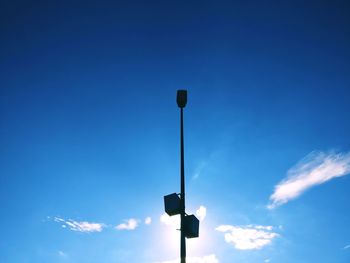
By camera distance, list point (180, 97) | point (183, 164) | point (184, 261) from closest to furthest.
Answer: point (184, 261) < point (183, 164) < point (180, 97)

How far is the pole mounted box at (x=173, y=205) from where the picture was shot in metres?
7.47

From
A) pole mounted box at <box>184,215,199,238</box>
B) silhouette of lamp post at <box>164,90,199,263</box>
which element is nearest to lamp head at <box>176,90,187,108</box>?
silhouette of lamp post at <box>164,90,199,263</box>

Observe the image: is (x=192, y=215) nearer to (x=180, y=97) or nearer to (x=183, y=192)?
(x=183, y=192)

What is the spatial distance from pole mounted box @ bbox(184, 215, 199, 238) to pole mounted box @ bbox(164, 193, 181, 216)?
0.35 metres

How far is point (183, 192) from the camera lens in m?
7.84

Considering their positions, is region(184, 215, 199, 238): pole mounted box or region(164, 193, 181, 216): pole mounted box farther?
region(164, 193, 181, 216): pole mounted box

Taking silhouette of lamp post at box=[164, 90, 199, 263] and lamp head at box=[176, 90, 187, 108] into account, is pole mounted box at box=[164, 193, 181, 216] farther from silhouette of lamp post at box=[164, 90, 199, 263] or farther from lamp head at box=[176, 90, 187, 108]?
lamp head at box=[176, 90, 187, 108]

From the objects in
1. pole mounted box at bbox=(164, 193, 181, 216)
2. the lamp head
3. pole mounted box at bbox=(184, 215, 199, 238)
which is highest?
the lamp head

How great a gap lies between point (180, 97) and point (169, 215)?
3857 millimetres

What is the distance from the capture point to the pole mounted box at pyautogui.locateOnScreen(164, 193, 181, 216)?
294 inches

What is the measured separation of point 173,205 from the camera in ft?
24.6

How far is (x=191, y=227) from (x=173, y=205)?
747 millimetres

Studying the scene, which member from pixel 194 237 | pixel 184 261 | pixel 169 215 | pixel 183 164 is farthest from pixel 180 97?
pixel 184 261

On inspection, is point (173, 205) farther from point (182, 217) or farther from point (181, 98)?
point (181, 98)
